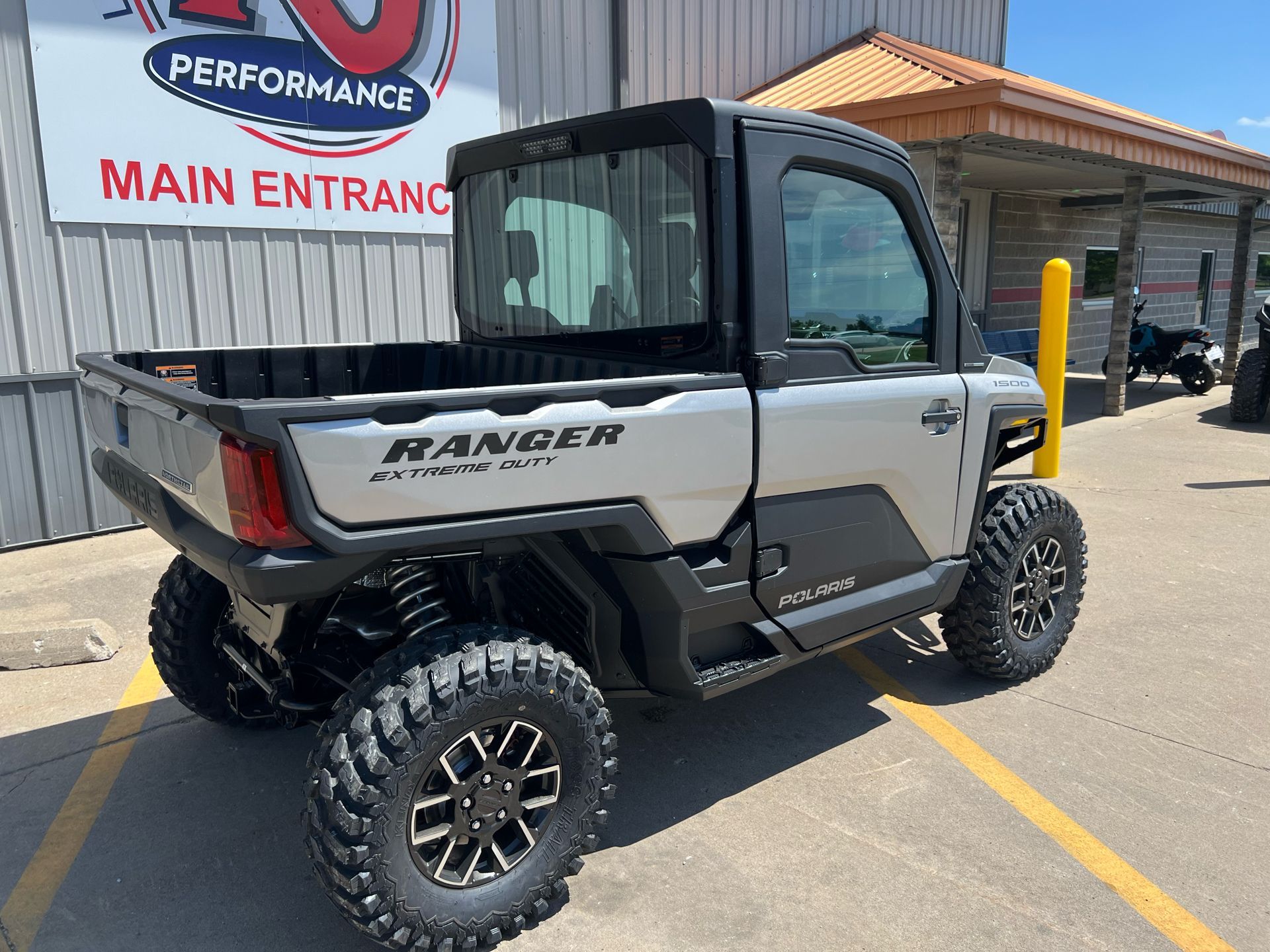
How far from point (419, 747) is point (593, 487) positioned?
0.81m

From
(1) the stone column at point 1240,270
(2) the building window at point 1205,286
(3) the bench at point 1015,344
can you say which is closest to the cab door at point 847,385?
(3) the bench at point 1015,344

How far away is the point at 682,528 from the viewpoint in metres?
2.84

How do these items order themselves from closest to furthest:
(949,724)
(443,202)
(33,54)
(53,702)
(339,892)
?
1. (339,892)
2. (949,724)
3. (53,702)
4. (33,54)
5. (443,202)

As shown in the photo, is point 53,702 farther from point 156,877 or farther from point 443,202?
point 443,202

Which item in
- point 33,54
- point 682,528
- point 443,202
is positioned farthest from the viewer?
point 443,202

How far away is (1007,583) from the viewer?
13.2 feet

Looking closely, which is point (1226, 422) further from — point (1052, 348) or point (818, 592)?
point (818, 592)

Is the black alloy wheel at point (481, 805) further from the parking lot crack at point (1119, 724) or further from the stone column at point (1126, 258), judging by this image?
the stone column at point (1126, 258)

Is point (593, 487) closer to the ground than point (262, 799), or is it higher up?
higher up

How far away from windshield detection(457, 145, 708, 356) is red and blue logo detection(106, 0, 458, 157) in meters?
3.64

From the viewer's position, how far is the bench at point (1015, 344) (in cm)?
1306

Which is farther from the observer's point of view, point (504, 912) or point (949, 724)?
point (949, 724)

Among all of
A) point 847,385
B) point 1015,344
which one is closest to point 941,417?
point 847,385

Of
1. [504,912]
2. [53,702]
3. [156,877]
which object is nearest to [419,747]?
[504,912]
